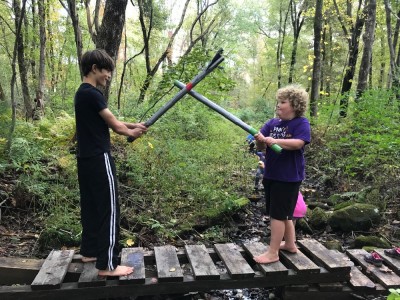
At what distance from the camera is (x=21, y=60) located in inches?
431

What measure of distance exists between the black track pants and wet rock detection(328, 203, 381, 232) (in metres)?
3.92

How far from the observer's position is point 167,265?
3.72 metres

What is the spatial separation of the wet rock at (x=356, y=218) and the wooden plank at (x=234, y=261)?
236 centimetres

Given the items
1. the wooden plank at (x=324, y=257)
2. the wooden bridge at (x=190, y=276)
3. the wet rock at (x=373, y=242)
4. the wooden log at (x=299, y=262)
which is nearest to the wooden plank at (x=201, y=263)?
the wooden bridge at (x=190, y=276)

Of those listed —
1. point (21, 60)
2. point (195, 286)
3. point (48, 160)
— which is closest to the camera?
point (195, 286)

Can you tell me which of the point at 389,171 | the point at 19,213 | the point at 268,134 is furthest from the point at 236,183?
the point at 19,213

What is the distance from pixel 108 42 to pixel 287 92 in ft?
12.9

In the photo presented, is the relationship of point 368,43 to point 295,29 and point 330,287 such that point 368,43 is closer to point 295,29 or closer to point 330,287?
point 330,287

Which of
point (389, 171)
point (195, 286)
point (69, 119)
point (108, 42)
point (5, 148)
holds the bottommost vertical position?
point (195, 286)

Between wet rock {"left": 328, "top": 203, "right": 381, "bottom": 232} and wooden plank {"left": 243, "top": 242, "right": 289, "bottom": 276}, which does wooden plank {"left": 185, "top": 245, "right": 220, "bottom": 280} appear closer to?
wooden plank {"left": 243, "top": 242, "right": 289, "bottom": 276}

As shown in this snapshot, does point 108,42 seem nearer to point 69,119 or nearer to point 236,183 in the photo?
point 69,119

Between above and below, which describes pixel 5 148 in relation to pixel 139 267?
above

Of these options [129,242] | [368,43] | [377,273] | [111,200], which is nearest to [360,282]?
[377,273]

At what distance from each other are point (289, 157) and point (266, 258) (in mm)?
1167
